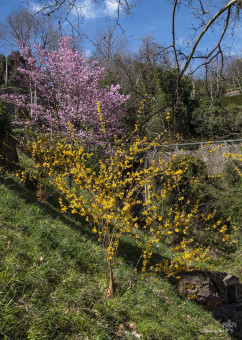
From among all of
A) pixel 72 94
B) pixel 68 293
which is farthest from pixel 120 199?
pixel 72 94

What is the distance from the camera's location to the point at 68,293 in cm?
302

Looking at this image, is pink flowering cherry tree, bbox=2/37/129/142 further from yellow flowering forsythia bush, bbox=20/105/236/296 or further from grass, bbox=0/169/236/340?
grass, bbox=0/169/236/340

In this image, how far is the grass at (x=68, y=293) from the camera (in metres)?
2.48

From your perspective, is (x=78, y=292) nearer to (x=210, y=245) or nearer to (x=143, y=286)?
(x=143, y=286)

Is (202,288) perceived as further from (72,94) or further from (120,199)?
(72,94)

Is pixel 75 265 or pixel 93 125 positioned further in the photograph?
pixel 93 125

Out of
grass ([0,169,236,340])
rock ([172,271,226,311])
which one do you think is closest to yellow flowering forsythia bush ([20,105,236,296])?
grass ([0,169,236,340])

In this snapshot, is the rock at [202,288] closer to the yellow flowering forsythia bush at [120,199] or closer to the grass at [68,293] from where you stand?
the grass at [68,293]

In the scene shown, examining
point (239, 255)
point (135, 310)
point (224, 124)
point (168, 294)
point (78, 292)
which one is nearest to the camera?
point (78, 292)

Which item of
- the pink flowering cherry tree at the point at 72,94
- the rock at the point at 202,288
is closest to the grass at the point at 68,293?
the rock at the point at 202,288

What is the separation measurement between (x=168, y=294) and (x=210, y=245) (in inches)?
222

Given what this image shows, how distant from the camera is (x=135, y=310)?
11.3 feet

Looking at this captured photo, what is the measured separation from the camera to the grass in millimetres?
2479

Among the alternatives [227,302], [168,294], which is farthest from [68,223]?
[227,302]
